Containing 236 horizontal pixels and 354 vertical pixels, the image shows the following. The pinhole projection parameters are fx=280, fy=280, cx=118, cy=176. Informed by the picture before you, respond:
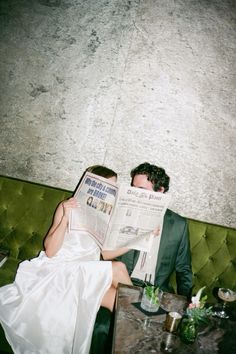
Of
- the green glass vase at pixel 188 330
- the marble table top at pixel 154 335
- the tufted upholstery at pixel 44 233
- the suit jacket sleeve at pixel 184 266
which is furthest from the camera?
the tufted upholstery at pixel 44 233

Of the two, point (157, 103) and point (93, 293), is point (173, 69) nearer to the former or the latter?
point (157, 103)

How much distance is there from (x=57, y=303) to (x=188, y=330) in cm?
91

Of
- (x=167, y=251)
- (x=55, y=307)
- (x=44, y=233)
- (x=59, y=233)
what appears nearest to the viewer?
(x=55, y=307)

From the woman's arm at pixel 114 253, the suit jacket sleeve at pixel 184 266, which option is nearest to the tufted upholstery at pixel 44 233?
the suit jacket sleeve at pixel 184 266

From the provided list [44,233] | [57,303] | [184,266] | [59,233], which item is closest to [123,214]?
[59,233]

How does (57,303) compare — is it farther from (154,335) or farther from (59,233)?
(154,335)

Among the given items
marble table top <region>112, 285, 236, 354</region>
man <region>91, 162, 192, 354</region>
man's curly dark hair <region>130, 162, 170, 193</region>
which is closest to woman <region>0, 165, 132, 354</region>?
marble table top <region>112, 285, 236, 354</region>

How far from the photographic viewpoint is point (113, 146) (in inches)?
113

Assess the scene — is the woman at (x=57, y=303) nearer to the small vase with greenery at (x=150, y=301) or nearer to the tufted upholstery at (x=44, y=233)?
the small vase with greenery at (x=150, y=301)

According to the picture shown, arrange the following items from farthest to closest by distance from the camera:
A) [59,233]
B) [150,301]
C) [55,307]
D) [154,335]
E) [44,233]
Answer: [44,233]
[59,233]
[55,307]
[150,301]
[154,335]

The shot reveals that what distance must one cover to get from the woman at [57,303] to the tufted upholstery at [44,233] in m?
0.59

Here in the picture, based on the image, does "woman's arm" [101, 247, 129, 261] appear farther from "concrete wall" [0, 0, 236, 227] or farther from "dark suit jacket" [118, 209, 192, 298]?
"concrete wall" [0, 0, 236, 227]

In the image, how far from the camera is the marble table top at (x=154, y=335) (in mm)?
1158

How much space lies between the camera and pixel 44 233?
259 centimetres
